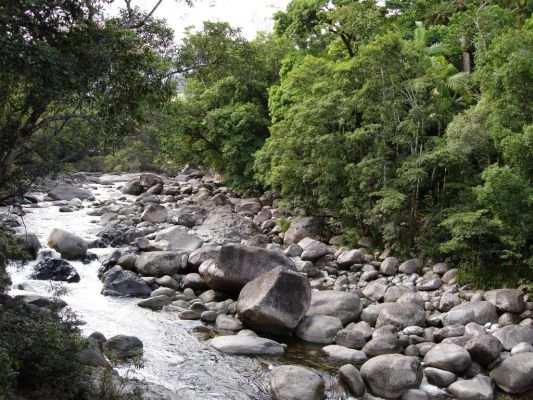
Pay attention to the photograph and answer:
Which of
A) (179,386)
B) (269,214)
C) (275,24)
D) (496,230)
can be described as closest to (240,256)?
(179,386)

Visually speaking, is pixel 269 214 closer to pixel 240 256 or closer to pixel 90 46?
pixel 240 256

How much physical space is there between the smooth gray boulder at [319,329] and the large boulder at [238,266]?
2.55m

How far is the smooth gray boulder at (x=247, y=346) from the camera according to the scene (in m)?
12.6

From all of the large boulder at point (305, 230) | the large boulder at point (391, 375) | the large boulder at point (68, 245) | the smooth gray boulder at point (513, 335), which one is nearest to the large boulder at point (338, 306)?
the large boulder at point (391, 375)

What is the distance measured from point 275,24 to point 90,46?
104ft

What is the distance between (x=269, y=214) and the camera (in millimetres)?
28859

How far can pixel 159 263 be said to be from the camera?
60.4 feet

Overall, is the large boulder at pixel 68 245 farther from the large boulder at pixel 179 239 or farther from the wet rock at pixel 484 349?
the wet rock at pixel 484 349

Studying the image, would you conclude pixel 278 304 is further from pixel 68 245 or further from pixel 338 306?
pixel 68 245

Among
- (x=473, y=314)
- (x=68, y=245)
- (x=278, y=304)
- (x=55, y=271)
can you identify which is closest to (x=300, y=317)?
(x=278, y=304)

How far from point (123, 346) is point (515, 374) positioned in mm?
8838

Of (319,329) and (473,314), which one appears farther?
(473,314)

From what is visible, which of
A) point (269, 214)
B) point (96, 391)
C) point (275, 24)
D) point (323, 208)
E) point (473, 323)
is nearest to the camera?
point (96, 391)

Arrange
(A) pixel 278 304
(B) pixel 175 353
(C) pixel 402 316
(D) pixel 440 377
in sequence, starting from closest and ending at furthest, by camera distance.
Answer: (D) pixel 440 377, (B) pixel 175 353, (A) pixel 278 304, (C) pixel 402 316
